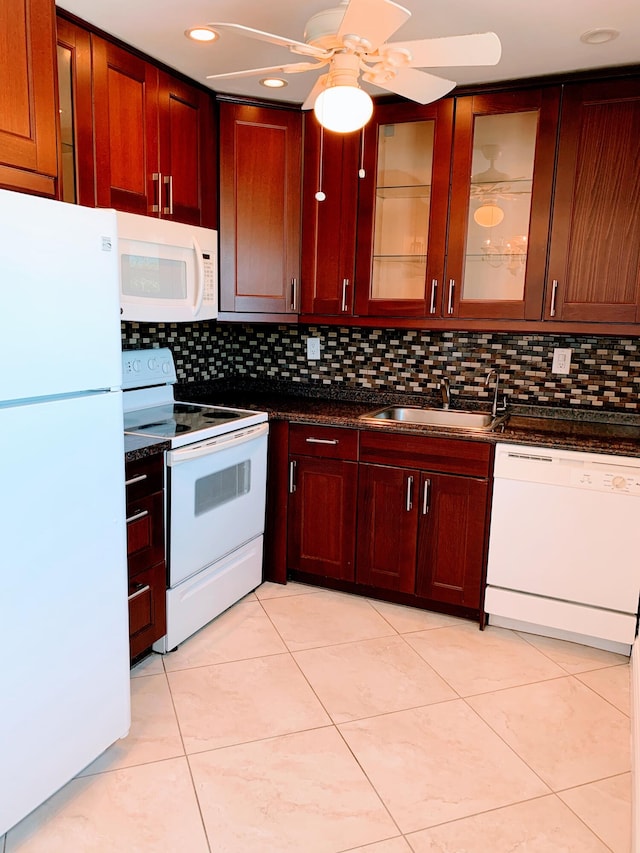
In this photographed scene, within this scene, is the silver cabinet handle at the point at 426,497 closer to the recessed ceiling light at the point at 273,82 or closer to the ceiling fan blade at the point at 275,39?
the ceiling fan blade at the point at 275,39

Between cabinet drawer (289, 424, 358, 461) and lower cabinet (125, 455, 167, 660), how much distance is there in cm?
83

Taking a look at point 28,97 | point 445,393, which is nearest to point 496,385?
point 445,393

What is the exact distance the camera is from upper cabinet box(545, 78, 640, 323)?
2510 mm

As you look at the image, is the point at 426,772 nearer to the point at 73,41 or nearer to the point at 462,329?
the point at 462,329

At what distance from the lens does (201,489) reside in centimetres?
254

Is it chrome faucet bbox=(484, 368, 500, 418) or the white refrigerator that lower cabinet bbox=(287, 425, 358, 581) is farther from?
the white refrigerator

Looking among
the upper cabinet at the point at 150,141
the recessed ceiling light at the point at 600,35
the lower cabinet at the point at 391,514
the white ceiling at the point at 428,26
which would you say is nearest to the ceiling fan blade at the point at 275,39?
the white ceiling at the point at 428,26

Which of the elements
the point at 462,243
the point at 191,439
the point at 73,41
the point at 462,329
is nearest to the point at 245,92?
the point at 73,41

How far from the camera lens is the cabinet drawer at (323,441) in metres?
2.88

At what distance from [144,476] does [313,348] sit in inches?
60.4

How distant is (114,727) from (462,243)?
2.36m

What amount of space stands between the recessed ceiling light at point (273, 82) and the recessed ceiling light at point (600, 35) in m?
1.21

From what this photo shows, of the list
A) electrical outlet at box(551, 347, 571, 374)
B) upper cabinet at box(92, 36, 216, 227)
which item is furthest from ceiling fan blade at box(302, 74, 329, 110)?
electrical outlet at box(551, 347, 571, 374)

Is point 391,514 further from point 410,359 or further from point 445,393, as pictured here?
point 410,359
